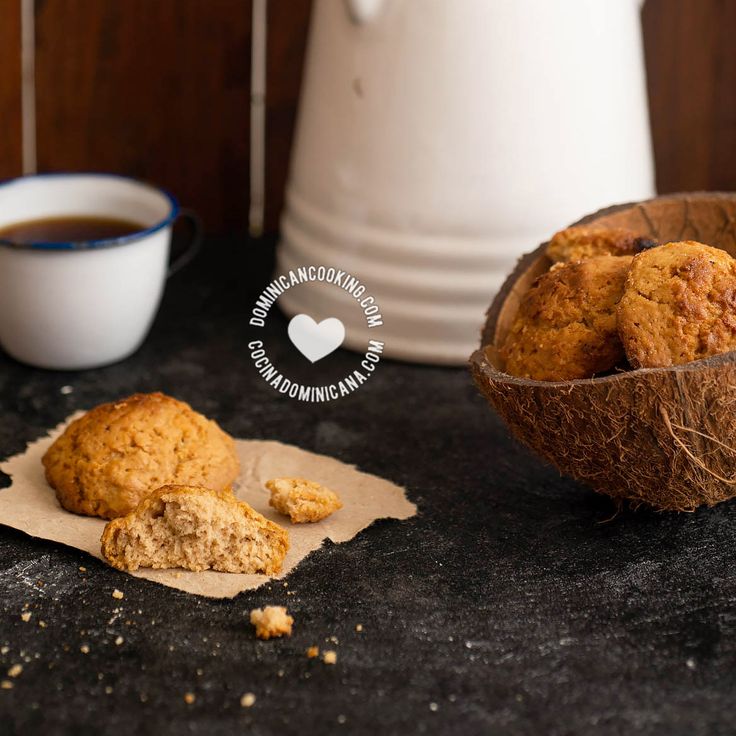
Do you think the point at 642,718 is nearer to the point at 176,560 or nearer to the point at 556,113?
the point at 176,560

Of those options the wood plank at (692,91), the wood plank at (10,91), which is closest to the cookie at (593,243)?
the wood plank at (692,91)

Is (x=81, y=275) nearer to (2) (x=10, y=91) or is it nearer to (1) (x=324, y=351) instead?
(1) (x=324, y=351)

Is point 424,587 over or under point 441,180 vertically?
under

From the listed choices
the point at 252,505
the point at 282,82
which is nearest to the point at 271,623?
the point at 252,505

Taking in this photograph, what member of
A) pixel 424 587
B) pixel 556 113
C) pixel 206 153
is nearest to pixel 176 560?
pixel 424 587

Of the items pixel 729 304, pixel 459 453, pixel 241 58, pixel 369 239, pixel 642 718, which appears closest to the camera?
pixel 642 718

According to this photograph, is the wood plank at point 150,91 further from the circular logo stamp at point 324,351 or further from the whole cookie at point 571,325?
the whole cookie at point 571,325

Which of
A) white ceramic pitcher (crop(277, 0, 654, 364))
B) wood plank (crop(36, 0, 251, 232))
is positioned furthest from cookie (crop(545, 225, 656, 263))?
wood plank (crop(36, 0, 251, 232))

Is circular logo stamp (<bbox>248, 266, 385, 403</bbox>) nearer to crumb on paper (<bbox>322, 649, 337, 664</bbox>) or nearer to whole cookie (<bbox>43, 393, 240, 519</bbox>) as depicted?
whole cookie (<bbox>43, 393, 240, 519</bbox>)
